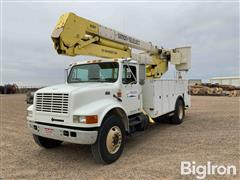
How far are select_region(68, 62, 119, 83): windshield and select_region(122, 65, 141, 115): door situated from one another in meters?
0.29

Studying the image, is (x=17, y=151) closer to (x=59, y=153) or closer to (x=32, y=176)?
(x=59, y=153)

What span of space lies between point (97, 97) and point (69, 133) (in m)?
0.96

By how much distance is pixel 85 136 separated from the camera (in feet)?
12.1

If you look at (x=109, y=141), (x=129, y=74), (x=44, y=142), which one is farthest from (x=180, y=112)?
(x=44, y=142)

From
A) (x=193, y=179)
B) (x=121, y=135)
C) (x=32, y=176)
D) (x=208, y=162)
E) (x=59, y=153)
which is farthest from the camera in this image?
(x=59, y=153)

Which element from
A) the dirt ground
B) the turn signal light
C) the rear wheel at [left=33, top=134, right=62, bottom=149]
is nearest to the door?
the dirt ground

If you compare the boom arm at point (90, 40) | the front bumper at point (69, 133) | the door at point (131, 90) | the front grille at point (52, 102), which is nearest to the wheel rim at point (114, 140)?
the front bumper at point (69, 133)

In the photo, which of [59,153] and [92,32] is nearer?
[59,153]

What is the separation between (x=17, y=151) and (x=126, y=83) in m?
3.39

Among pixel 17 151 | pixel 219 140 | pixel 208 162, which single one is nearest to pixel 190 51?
pixel 219 140

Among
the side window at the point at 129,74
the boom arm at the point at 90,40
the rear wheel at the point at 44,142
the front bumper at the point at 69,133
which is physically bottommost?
the rear wheel at the point at 44,142

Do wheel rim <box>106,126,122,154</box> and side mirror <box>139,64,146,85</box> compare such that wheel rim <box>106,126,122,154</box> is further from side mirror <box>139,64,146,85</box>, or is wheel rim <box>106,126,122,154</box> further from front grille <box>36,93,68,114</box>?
side mirror <box>139,64,146,85</box>

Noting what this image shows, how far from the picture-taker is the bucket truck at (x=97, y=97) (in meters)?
3.86

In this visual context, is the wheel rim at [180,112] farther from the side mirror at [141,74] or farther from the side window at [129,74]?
the side window at [129,74]
